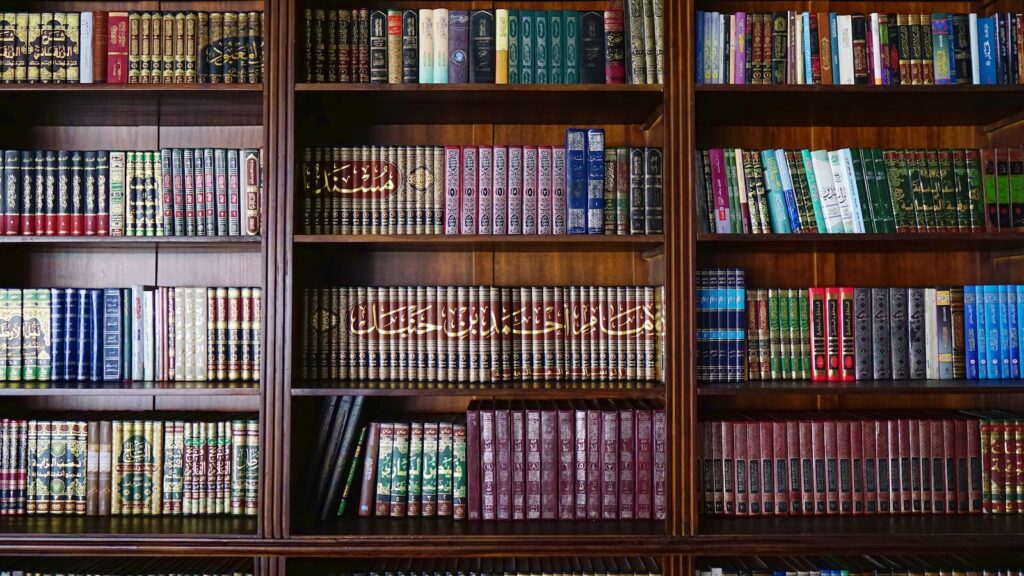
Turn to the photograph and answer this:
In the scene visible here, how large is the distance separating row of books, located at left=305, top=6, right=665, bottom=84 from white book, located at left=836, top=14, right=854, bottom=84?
0.45m

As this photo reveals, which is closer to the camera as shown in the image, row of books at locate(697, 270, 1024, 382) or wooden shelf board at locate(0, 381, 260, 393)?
wooden shelf board at locate(0, 381, 260, 393)

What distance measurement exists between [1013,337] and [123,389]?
2.17 m

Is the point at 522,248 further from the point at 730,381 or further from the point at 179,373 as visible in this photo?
the point at 179,373

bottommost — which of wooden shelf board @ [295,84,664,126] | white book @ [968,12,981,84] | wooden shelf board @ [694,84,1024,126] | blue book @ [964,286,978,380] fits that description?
blue book @ [964,286,978,380]

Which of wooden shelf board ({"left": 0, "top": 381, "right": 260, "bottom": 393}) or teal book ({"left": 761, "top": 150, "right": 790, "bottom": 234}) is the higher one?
teal book ({"left": 761, "top": 150, "right": 790, "bottom": 234})

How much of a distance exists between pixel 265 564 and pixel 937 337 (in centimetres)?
174

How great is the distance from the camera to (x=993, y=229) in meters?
1.79

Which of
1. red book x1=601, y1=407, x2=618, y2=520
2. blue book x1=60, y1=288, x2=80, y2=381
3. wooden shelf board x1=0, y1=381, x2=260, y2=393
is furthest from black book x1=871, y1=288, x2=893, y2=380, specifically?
blue book x1=60, y1=288, x2=80, y2=381

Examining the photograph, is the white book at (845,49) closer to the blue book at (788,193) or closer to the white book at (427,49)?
the blue book at (788,193)

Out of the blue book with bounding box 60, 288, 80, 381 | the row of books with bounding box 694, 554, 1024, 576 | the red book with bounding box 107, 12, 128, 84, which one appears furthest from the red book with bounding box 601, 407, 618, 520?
the red book with bounding box 107, 12, 128, 84

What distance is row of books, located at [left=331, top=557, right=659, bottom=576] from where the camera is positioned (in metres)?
1.75

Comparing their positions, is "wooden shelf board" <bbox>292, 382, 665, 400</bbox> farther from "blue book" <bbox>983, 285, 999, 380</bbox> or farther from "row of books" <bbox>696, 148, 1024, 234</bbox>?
"blue book" <bbox>983, 285, 999, 380</bbox>

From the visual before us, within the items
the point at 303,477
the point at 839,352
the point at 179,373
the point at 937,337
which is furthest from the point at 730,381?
the point at 179,373

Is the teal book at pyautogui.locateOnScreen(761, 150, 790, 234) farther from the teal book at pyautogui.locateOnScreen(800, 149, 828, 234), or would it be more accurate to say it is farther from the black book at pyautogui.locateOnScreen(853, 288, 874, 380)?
the black book at pyautogui.locateOnScreen(853, 288, 874, 380)
